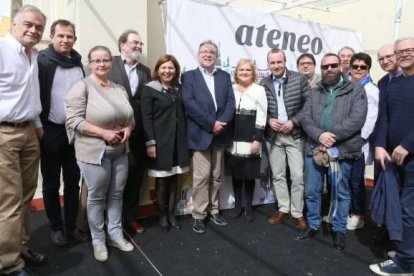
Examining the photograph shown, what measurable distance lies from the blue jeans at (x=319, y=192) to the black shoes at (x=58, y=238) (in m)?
1.99

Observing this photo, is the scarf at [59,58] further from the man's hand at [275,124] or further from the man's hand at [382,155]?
the man's hand at [382,155]

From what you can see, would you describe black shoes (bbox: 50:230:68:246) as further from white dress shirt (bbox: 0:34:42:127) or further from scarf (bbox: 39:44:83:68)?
scarf (bbox: 39:44:83:68)

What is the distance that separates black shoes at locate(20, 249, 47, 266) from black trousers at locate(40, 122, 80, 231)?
0.96ft

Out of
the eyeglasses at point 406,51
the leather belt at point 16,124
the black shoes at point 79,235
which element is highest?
the eyeglasses at point 406,51

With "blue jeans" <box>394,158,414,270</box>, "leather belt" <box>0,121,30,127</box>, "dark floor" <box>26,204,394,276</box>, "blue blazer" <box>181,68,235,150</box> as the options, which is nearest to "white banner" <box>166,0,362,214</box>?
"blue blazer" <box>181,68,235,150</box>

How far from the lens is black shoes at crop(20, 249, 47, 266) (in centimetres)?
226

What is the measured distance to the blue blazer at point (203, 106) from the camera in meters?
2.76

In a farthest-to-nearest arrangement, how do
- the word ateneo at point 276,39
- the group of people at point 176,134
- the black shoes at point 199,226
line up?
the word ateneo at point 276,39 → the black shoes at point 199,226 → the group of people at point 176,134

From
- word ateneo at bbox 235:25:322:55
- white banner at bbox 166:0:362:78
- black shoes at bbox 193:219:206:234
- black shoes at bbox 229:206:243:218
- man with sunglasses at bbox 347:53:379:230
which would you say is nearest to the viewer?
man with sunglasses at bbox 347:53:379:230

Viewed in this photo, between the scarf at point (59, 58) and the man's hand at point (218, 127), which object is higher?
the scarf at point (59, 58)

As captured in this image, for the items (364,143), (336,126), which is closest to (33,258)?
(336,126)

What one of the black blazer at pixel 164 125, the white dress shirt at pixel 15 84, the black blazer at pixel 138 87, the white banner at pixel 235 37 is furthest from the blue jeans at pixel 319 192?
the white dress shirt at pixel 15 84

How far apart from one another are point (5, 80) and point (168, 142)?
4.00 ft

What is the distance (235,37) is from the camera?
11.1 feet
